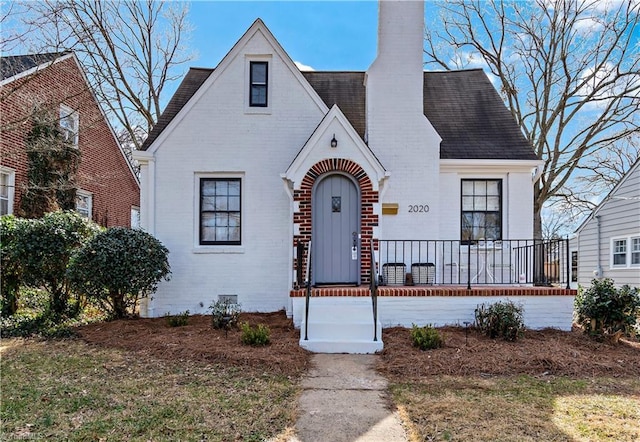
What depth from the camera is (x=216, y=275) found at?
940 centimetres

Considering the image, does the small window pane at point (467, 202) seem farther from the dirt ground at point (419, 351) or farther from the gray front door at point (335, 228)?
the dirt ground at point (419, 351)

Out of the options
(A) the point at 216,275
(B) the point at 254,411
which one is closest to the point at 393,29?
(A) the point at 216,275

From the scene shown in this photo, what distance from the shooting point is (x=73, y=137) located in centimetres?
1300

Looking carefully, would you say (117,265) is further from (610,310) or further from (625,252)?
(625,252)

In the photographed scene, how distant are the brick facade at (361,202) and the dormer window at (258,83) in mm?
2100

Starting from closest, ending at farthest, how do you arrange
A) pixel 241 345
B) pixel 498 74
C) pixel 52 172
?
pixel 241 345 < pixel 52 172 < pixel 498 74

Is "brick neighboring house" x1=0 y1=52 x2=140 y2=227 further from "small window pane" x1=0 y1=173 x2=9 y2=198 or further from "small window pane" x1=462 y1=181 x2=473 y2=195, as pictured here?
"small window pane" x1=462 y1=181 x2=473 y2=195

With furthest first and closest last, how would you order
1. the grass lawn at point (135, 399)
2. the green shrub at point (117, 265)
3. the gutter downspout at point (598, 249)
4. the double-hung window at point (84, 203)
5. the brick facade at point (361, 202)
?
the gutter downspout at point (598, 249)
the double-hung window at point (84, 203)
the brick facade at point (361, 202)
the green shrub at point (117, 265)
the grass lawn at point (135, 399)

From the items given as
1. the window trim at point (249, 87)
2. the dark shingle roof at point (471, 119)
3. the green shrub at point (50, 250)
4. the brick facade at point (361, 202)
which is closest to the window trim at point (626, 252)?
the dark shingle roof at point (471, 119)

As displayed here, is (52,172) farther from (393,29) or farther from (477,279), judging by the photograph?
(477,279)

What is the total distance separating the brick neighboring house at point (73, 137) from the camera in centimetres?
982

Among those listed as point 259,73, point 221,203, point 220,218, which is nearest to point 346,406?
point 220,218

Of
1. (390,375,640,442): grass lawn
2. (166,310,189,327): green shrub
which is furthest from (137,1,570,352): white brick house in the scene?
(390,375,640,442): grass lawn

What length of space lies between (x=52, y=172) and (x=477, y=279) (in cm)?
1139
